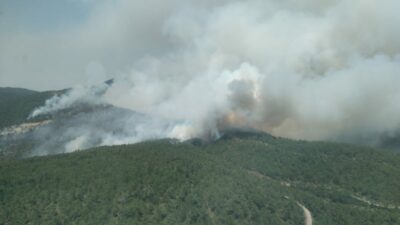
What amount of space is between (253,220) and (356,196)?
5593 cm

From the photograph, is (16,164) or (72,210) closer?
(72,210)

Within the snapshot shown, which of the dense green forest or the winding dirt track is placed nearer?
the dense green forest

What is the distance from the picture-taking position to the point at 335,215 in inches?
6658

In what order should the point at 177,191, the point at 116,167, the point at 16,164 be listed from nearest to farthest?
the point at 177,191
the point at 116,167
the point at 16,164

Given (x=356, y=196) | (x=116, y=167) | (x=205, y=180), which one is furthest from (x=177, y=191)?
(x=356, y=196)

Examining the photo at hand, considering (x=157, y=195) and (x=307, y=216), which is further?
(x=307, y=216)

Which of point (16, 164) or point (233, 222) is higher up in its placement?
point (16, 164)

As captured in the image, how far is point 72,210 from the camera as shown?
484 ft

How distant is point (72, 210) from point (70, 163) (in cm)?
3225

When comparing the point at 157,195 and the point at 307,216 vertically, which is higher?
the point at 157,195

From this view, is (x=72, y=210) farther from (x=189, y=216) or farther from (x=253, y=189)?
(x=253, y=189)

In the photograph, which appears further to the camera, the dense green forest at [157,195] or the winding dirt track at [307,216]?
the winding dirt track at [307,216]

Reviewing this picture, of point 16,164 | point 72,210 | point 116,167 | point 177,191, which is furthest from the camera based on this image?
point 16,164

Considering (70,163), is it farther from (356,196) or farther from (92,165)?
(356,196)
